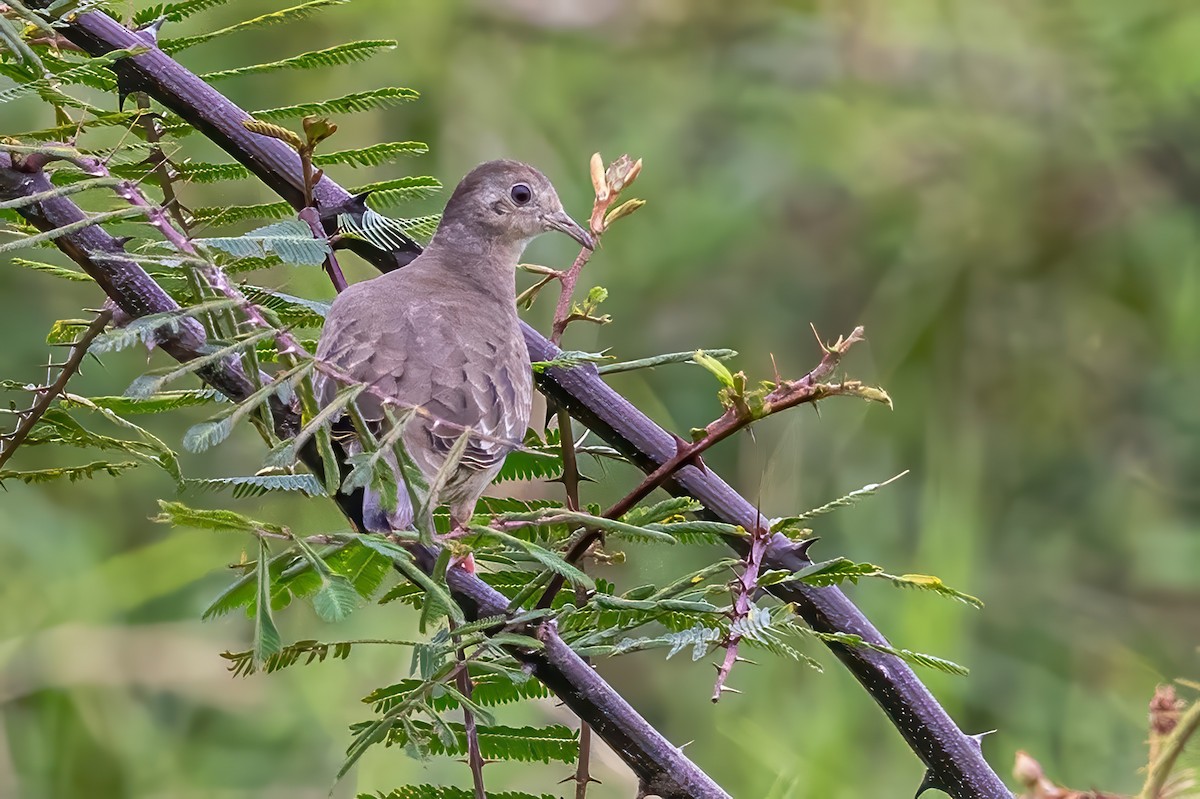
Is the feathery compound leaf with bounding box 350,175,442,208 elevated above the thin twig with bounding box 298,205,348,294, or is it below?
above

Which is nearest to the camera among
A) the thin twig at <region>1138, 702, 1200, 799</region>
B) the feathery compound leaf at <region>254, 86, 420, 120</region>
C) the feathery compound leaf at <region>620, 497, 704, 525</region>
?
the thin twig at <region>1138, 702, 1200, 799</region>

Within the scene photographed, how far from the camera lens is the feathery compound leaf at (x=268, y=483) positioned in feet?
6.24

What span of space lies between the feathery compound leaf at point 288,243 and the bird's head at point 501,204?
2.09m

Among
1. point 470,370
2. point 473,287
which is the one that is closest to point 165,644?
point 473,287

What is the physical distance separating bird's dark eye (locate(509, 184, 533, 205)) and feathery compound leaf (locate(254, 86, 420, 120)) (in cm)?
186

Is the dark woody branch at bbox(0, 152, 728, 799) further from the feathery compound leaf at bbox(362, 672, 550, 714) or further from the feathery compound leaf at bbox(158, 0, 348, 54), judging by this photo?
the feathery compound leaf at bbox(158, 0, 348, 54)

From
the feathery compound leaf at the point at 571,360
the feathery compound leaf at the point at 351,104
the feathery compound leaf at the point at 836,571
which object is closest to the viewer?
the feathery compound leaf at the point at 836,571

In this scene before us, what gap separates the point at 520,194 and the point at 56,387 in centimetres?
237

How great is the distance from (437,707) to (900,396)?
14.3ft

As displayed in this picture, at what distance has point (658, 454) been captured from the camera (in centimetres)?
221

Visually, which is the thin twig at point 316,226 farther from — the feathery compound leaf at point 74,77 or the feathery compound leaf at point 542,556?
the feathery compound leaf at point 542,556

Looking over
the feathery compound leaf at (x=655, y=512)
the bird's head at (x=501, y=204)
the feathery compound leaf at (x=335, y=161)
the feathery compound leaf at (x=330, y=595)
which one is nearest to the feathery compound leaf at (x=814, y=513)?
the feathery compound leaf at (x=655, y=512)

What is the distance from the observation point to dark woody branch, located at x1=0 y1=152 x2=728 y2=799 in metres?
1.80

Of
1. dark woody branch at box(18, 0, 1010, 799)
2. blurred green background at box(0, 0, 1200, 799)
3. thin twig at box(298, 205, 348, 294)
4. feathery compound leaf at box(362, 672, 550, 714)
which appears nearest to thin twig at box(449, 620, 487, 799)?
feathery compound leaf at box(362, 672, 550, 714)
